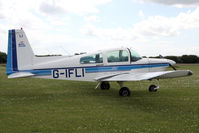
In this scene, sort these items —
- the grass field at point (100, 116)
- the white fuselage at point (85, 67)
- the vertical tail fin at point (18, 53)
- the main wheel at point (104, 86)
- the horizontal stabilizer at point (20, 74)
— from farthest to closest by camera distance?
the main wheel at point (104, 86), the white fuselage at point (85, 67), the vertical tail fin at point (18, 53), the horizontal stabilizer at point (20, 74), the grass field at point (100, 116)

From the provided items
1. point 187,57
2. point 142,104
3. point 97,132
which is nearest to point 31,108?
point 97,132

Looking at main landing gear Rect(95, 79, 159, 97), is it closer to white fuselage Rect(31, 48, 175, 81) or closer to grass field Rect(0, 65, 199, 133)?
white fuselage Rect(31, 48, 175, 81)

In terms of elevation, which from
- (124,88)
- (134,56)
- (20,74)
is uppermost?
(134,56)

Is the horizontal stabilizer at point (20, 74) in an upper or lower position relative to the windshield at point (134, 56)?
lower

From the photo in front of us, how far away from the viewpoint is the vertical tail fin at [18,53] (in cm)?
Result: 1034

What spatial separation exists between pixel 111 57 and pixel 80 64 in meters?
1.55

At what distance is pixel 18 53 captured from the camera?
34.4ft

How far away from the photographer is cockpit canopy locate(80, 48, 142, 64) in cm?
1103

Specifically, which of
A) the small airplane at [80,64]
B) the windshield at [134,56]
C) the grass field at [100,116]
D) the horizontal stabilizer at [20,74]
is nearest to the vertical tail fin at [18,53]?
the small airplane at [80,64]

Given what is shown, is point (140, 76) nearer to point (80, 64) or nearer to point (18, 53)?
point (80, 64)

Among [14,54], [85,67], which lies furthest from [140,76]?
[14,54]

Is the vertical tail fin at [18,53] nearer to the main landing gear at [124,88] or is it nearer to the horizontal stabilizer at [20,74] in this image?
the horizontal stabilizer at [20,74]

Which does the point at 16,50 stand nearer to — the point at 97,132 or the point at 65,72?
the point at 65,72

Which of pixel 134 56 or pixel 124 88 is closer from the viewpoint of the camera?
pixel 124 88
